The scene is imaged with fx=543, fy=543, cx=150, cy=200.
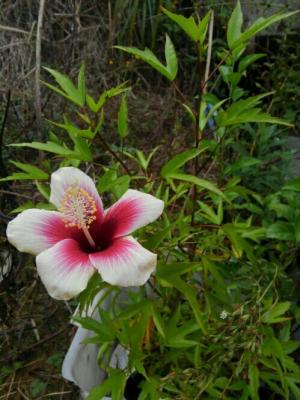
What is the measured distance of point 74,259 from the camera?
797mm

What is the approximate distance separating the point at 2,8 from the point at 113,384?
235 centimetres

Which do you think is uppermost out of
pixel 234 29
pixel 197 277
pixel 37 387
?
pixel 234 29

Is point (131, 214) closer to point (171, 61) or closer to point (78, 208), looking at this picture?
point (78, 208)

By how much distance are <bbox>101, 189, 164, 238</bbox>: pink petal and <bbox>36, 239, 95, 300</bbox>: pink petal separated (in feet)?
0.28

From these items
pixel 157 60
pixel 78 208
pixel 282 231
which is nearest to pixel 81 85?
pixel 157 60

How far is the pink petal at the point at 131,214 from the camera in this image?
0.83 meters

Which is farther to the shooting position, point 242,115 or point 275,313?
point 275,313

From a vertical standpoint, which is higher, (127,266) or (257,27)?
(257,27)

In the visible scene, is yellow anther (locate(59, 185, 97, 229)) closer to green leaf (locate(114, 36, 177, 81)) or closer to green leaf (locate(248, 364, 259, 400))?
green leaf (locate(114, 36, 177, 81))

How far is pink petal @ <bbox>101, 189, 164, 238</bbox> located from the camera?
0.83 metres

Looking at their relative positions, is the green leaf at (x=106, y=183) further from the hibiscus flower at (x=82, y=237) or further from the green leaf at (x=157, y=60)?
the green leaf at (x=157, y=60)

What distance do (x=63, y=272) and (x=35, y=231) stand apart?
96 mm

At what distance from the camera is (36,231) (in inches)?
32.7

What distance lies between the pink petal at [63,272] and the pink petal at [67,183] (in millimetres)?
117
